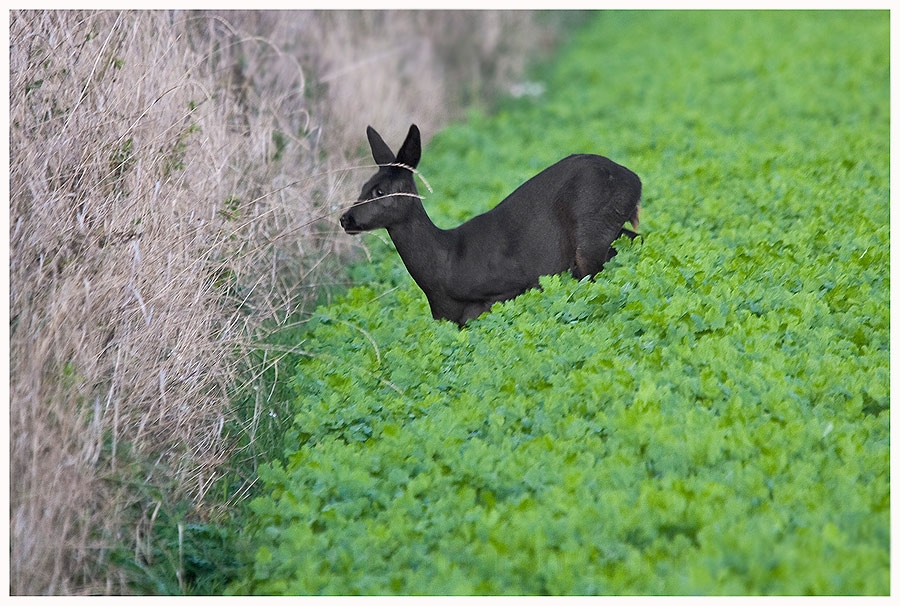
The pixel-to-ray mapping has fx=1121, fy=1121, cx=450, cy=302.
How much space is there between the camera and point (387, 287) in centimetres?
689

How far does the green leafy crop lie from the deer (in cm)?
19

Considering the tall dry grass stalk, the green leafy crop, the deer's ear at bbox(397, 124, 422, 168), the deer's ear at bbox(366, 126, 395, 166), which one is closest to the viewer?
the green leafy crop

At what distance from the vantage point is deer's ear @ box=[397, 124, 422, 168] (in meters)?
5.71

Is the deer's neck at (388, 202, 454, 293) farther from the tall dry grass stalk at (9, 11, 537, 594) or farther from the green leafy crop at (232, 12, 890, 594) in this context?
the tall dry grass stalk at (9, 11, 537, 594)

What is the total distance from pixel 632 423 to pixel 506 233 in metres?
1.94

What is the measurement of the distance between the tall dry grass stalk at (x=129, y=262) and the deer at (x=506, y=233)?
0.63 meters

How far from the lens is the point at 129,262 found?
4.86m

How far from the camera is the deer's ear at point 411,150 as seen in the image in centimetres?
571

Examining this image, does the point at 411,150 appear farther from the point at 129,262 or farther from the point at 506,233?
the point at 129,262

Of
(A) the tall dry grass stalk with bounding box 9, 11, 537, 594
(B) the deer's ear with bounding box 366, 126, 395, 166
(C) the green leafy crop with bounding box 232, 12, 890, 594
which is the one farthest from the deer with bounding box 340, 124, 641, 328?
(A) the tall dry grass stalk with bounding box 9, 11, 537, 594

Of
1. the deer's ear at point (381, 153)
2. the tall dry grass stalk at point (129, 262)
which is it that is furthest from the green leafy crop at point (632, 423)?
the deer's ear at point (381, 153)

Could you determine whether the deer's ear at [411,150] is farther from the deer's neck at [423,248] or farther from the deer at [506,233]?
the deer's neck at [423,248]

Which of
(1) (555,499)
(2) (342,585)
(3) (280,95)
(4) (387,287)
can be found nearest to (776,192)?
(4) (387,287)
